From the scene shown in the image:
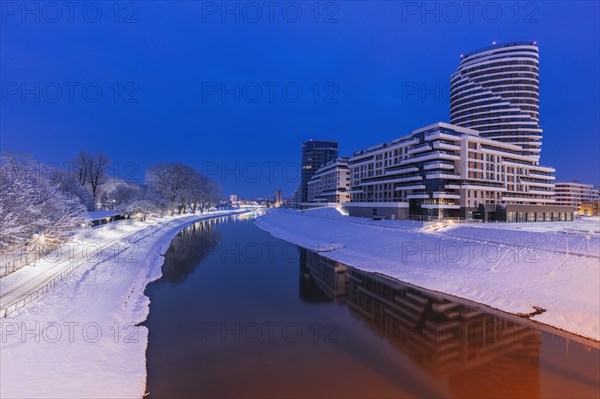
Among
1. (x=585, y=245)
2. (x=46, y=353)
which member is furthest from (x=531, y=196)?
(x=46, y=353)

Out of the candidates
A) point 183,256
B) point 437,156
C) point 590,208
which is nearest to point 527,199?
point 437,156

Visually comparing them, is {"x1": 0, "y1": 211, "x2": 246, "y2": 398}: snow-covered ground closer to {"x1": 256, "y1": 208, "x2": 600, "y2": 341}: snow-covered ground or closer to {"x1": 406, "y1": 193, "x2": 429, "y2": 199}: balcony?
{"x1": 256, "y1": 208, "x2": 600, "y2": 341}: snow-covered ground

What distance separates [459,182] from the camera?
6631 centimetres

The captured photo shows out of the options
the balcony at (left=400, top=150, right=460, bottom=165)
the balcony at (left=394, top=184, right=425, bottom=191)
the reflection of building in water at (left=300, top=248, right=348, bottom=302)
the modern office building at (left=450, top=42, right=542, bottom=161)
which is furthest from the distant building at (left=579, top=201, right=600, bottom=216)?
the reflection of building in water at (left=300, top=248, right=348, bottom=302)

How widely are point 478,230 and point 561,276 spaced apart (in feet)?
56.2

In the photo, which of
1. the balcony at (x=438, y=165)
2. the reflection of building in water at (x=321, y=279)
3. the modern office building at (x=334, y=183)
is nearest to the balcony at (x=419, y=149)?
the balcony at (x=438, y=165)

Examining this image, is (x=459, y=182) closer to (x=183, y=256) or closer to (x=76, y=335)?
(x=183, y=256)

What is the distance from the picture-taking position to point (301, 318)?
66.3 feet

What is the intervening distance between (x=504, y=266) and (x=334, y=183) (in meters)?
108

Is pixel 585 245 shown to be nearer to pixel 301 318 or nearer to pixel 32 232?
pixel 301 318

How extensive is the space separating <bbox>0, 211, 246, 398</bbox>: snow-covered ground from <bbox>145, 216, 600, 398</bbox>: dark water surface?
1.15 metres

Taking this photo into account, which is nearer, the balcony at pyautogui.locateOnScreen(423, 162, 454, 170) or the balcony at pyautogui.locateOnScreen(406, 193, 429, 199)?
the balcony at pyautogui.locateOnScreen(423, 162, 454, 170)

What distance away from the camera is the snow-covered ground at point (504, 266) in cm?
1986

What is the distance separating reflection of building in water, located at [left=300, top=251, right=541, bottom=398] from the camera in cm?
1315
